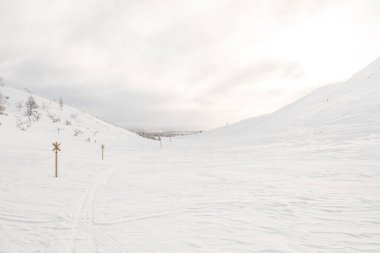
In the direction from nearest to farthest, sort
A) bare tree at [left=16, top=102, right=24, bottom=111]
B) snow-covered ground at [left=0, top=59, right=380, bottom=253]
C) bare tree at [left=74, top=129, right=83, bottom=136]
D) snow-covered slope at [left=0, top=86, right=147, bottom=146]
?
snow-covered ground at [left=0, top=59, right=380, bottom=253]
snow-covered slope at [left=0, top=86, right=147, bottom=146]
bare tree at [left=74, top=129, right=83, bottom=136]
bare tree at [left=16, top=102, right=24, bottom=111]

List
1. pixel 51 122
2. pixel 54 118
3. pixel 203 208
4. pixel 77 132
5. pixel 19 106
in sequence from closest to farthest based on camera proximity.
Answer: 1. pixel 203 208
2. pixel 51 122
3. pixel 77 132
4. pixel 19 106
5. pixel 54 118

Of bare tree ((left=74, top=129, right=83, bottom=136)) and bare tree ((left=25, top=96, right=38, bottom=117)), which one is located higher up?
bare tree ((left=25, top=96, right=38, bottom=117))

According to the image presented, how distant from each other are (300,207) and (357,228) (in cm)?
162

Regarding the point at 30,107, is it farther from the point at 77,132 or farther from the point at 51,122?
the point at 77,132

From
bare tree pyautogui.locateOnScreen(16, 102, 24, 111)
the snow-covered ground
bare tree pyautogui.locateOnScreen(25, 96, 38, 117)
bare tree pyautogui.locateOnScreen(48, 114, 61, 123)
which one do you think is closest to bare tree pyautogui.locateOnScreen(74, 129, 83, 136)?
bare tree pyautogui.locateOnScreen(48, 114, 61, 123)

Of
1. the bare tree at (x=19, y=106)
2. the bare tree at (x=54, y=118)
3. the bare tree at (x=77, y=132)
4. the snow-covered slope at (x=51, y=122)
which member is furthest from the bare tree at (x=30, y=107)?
the bare tree at (x=77, y=132)

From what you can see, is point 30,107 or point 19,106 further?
point 19,106

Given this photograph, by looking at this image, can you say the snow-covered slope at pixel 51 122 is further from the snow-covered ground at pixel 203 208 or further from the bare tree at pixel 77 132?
the snow-covered ground at pixel 203 208

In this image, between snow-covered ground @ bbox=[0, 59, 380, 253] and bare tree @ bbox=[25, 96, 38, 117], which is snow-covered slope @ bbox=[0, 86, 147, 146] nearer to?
bare tree @ bbox=[25, 96, 38, 117]

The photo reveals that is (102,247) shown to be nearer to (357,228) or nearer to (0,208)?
(0,208)

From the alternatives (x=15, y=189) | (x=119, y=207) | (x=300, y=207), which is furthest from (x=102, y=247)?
(x=15, y=189)

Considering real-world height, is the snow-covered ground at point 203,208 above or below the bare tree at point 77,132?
below

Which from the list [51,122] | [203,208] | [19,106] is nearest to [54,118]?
[51,122]

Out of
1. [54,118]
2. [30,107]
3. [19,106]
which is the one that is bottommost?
[54,118]
